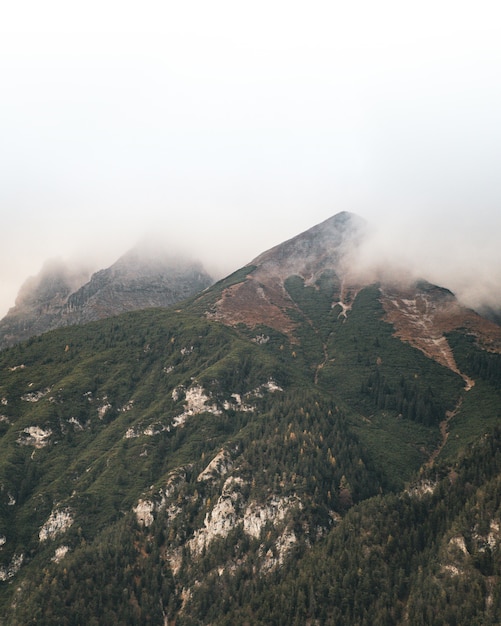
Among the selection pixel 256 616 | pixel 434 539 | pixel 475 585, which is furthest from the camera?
pixel 434 539

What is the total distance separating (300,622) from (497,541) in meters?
68.5

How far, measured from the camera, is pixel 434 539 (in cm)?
18862

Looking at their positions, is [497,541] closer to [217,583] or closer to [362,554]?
[362,554]

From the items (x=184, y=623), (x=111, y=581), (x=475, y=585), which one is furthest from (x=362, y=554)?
(x=111, y=581)

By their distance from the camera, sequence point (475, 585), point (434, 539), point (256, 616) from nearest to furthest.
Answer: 1. point (475, 585)
2. point (256, 616)
3. point (434, 539)

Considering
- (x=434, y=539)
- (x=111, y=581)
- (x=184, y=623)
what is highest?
(x=111, y=581)

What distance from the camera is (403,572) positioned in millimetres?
179000

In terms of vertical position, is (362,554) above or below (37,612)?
below

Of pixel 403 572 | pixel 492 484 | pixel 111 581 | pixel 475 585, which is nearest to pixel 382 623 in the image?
pixel 403 572

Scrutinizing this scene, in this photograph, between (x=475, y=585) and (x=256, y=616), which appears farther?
(x=256, y=616)

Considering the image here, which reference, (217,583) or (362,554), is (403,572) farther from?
(217,583)

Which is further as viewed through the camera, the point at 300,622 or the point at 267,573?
the point at 267,573

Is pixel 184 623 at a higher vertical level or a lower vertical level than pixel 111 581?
lower

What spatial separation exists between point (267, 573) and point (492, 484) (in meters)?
86.9
